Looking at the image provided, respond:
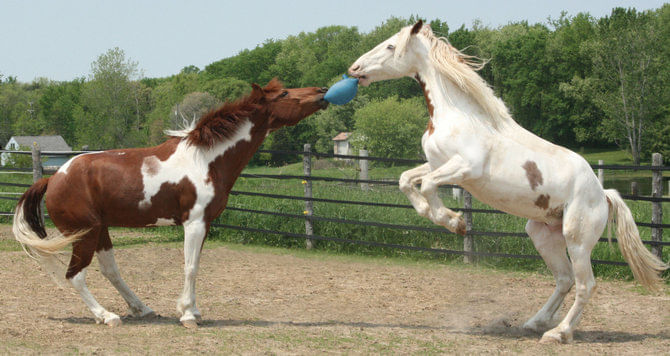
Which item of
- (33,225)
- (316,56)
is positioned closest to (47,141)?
(316,56)

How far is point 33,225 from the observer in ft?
16.6

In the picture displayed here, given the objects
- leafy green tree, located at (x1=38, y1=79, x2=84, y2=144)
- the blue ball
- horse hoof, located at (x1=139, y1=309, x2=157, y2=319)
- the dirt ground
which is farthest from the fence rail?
leafy green tree, located at (x1=38, y1=79, x2=84, y2=144)

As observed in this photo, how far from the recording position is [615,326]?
5.27m

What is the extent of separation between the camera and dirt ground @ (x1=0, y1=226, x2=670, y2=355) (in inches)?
172

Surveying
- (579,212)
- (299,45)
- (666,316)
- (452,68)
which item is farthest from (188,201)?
(299,45)

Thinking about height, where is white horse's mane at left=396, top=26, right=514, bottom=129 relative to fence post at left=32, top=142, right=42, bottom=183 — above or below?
above

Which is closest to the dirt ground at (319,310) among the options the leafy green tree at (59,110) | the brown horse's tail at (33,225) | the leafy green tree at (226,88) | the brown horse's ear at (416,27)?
the brown horse's tail at (33,225)

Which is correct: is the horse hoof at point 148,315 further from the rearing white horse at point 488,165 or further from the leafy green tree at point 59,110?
the leafy green tree at point 59,110

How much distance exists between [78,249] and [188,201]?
975 mm

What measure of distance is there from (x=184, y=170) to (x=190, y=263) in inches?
29.7

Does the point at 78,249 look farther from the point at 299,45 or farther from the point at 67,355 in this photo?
the point at 299,45

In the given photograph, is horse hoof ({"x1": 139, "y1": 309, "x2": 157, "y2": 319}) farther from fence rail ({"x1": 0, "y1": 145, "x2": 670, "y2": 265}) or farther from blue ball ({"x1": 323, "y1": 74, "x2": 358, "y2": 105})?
fence rail ({"x1": 0, "y1": 145, "x2": 670, "y2": 265})

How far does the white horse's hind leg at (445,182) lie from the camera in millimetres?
4422

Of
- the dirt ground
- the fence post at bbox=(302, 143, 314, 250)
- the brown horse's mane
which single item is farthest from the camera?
the fence post at bbox=(302, 143, 314, 250)
